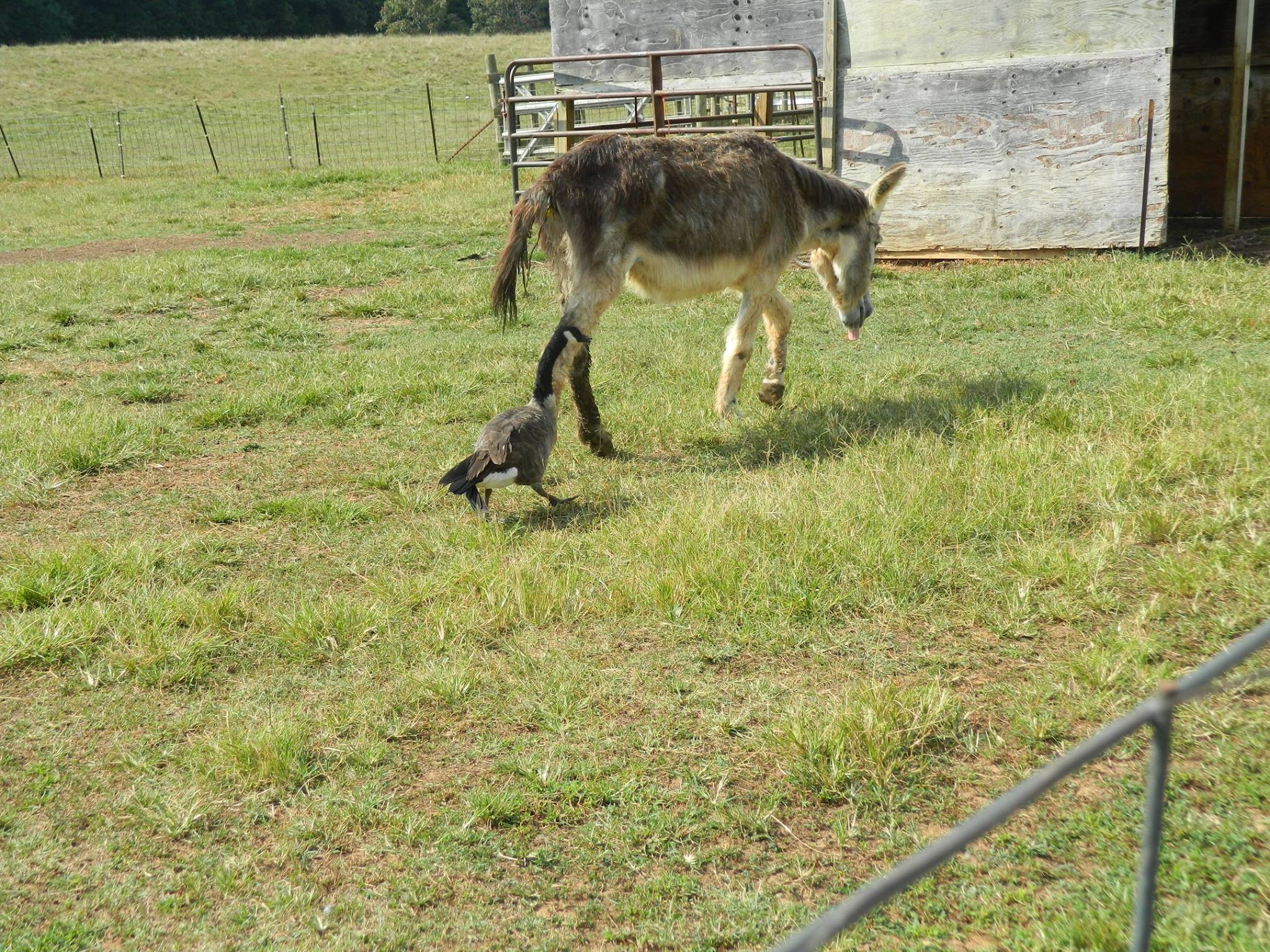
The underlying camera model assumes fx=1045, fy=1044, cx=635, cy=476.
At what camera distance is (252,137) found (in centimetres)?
3206

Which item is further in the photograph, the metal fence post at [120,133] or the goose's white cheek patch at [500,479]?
the metal fence post at [120,133]

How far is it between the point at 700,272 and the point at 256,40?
185 ft

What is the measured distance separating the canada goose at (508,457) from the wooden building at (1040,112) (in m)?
6.89

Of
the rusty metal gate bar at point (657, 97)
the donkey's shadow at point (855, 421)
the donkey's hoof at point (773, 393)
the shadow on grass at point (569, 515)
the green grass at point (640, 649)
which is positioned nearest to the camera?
the green grass at point (640, 649)

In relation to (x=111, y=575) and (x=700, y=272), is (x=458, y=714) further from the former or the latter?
(x=700, y=272)

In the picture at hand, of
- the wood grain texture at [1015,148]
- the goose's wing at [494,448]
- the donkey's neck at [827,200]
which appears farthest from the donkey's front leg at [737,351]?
the wood grain texture at [1015,148]

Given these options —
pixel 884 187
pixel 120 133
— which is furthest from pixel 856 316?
pixel 120 133

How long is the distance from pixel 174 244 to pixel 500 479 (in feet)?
39.6

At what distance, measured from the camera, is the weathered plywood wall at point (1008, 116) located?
33.1 feet

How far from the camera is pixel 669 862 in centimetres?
310

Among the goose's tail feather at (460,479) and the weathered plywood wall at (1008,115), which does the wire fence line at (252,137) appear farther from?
the goose's tail feather at (460,479)

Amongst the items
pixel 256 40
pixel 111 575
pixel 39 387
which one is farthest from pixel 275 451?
pixel 256 40

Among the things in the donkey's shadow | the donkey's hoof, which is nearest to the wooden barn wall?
the donkey's shadow

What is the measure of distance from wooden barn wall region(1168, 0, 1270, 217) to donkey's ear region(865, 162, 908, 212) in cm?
622
